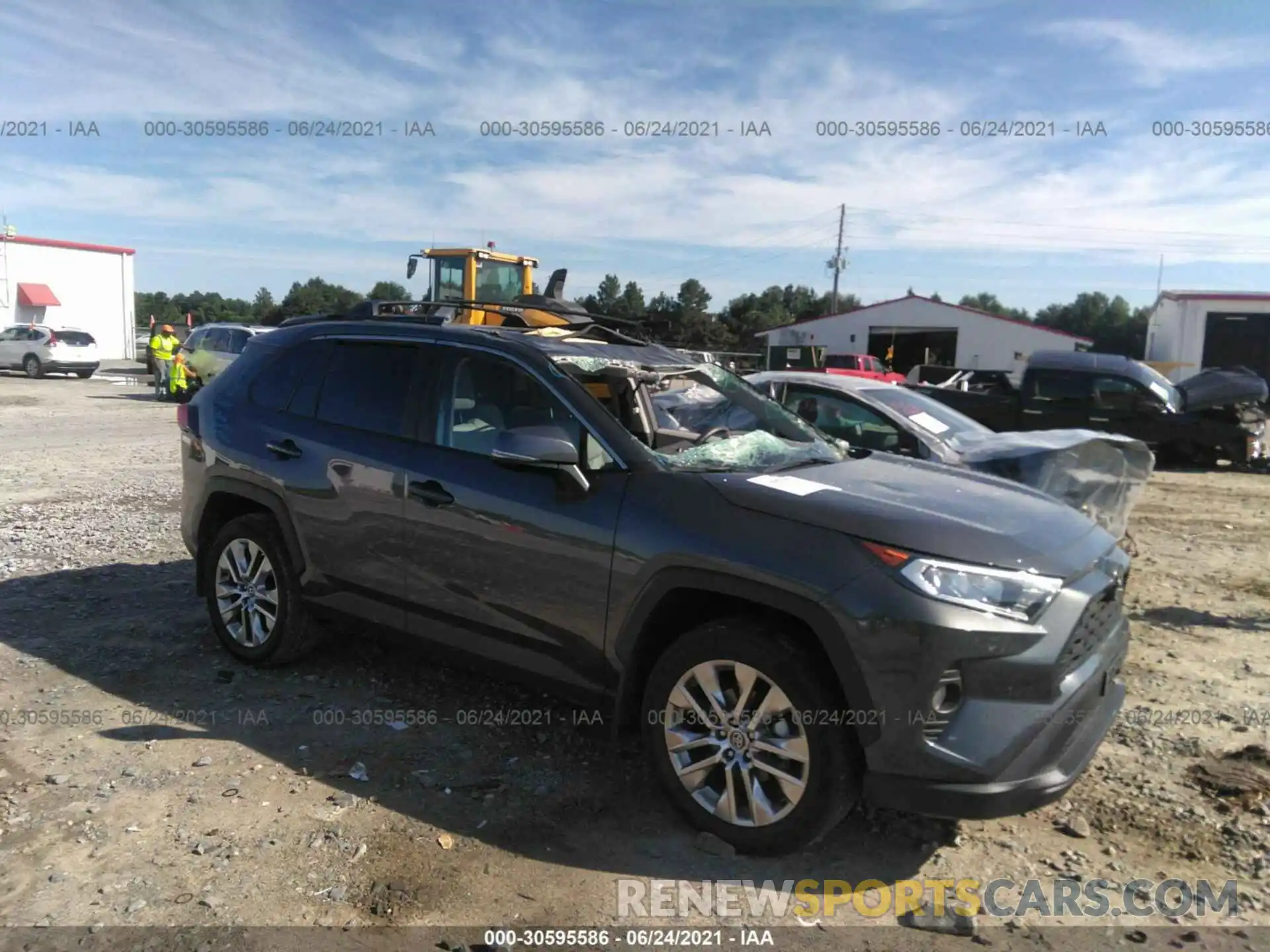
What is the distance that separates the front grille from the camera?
123 inches

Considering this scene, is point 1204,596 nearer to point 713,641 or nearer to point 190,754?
point 713,641

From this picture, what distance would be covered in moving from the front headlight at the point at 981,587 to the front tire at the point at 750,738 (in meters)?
0.47

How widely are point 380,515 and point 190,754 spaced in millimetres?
1293

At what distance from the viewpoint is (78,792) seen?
11.9 ft

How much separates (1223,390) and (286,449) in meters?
14.1

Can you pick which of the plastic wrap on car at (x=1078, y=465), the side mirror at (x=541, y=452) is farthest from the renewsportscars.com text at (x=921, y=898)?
the plastic wrap on car at (x=1078, y=465)

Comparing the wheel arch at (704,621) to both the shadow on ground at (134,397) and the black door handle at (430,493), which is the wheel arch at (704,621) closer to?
the black door handle at (430,493)

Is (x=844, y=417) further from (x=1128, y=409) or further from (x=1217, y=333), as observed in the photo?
(x=1217, y=333)

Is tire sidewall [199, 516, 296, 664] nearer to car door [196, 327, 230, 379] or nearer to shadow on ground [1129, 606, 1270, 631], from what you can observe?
shadow on ground [1129, 606, 1270, 631]

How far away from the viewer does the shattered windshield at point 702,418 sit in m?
3.86

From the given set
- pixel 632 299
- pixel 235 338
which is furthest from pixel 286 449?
pixel 632 299

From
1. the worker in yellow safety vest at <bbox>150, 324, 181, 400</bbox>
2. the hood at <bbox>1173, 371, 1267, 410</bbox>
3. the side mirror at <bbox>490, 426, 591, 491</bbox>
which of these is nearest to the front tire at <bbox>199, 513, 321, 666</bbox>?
the side mirror at <bbox>490, 426, 591, 491</bbox>

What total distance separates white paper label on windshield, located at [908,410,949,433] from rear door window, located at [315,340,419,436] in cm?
421

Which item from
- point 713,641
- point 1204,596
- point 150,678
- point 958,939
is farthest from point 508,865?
point 1204,596
